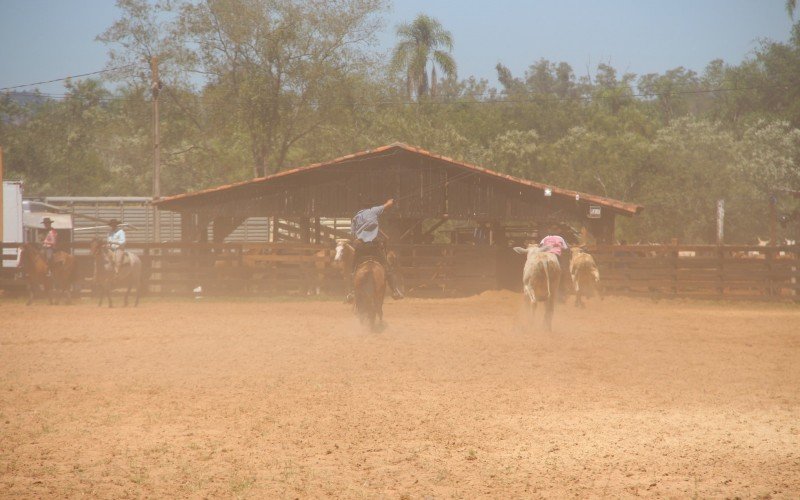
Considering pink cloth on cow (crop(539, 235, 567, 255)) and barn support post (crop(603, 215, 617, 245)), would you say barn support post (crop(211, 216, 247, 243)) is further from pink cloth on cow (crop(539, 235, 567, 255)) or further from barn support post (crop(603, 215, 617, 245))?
pink cloth on cow (crop(539, 235, 567, 255))

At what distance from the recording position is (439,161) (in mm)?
30047

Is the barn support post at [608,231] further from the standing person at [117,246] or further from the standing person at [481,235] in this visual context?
the standing person at [117,246]

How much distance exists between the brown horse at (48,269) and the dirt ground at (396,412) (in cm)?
691

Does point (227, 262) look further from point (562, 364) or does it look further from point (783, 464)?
point (783, 464)

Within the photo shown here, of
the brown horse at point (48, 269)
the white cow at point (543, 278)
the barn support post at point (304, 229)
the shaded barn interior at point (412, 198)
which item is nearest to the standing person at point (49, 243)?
the brown horse at point (48, 269)

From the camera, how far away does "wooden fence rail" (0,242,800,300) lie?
27625mm

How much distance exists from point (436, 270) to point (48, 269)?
1100 cm

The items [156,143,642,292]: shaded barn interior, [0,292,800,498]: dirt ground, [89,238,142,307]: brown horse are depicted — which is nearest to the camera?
[0,292,800,498]: dirt ground

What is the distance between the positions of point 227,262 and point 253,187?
2985mm

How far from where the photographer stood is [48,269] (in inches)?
991

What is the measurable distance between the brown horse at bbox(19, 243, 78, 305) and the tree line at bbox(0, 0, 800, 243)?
53.7 feet

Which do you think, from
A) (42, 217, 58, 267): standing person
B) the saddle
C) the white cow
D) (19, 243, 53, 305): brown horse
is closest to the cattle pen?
(42, 217, 58, 267): standing person

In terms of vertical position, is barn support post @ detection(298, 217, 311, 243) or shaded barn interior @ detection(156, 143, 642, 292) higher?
shaded barn interior @ detection(156, 143, 642, 292)

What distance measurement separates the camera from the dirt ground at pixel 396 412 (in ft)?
22.2
